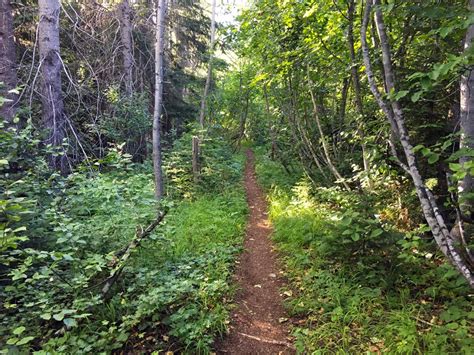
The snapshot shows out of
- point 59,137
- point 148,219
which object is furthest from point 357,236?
point 59,137

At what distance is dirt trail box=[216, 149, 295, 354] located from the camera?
354 cm

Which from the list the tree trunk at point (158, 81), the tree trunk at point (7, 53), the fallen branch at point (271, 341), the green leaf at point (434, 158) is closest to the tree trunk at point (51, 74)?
the tree trunk at point (7, 53)

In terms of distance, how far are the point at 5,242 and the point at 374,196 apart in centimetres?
479

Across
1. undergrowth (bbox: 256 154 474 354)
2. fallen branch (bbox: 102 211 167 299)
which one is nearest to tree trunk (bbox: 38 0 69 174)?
fallen branch (bbox: 102 211 167 299)

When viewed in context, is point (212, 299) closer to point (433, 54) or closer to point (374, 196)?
point (374, 196)

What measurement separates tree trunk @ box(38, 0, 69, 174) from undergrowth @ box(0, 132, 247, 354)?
2.08m

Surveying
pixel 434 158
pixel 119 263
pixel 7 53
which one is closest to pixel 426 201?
pixel 434 158

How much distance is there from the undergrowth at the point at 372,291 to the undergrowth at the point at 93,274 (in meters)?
1.24

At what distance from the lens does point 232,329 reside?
3750mm

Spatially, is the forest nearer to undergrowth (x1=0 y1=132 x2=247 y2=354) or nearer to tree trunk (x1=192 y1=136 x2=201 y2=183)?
undergrowth (x1=0 y1=132 x2=247 y2=354)

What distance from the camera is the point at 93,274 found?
11.1ft

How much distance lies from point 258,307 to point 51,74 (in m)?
6.38

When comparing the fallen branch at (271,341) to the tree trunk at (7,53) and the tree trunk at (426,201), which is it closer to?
the tree trunk at (426,201)

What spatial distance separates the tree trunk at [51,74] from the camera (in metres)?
6.13
